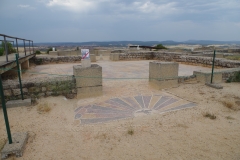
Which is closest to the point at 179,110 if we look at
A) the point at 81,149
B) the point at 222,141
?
the point at 222,141

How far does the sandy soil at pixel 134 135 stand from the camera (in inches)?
118

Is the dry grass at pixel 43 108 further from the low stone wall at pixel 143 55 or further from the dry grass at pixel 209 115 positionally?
the low stone wall at pixel 143 55

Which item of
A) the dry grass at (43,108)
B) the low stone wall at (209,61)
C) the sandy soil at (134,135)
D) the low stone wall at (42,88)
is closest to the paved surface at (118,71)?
the low stone wall at (209,61)

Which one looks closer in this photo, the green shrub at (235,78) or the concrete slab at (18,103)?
the concrete slab at (18,103)

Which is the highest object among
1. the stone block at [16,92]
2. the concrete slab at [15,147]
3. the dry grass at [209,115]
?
the stone block at [16,92]

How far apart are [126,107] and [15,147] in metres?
2.77

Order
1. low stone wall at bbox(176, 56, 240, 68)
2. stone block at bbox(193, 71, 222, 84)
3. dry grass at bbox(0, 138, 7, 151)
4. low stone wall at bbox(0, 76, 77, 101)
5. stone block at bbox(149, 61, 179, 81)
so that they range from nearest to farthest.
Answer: dry grass at bbox(0, 138, 7, 151) < low stone wall at bbox(0, 76, 77, 101) < stone block at bbox(149, 61, 179, 81) < stone block at bbox(193, 71, 222, 84) < low stone wall at bbox(176, 56, 240, 68)

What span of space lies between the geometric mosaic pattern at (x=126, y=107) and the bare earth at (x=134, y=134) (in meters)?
0.21

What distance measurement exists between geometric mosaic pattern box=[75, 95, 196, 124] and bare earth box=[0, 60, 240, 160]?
0.21 meters

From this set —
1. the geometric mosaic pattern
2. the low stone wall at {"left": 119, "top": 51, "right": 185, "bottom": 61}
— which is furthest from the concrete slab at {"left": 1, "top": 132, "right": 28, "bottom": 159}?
the low stone wall at {"left": 119, "top": 51, "right": 185, "bottom": 61}

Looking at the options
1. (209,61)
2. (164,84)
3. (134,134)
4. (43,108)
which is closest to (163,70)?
(164,84)

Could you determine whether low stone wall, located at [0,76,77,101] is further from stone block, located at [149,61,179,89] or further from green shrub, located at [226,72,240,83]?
green shrub, located at [226,72,240,83]

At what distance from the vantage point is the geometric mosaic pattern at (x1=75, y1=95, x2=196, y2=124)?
439cm

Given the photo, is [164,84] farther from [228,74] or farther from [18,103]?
[18,103]
